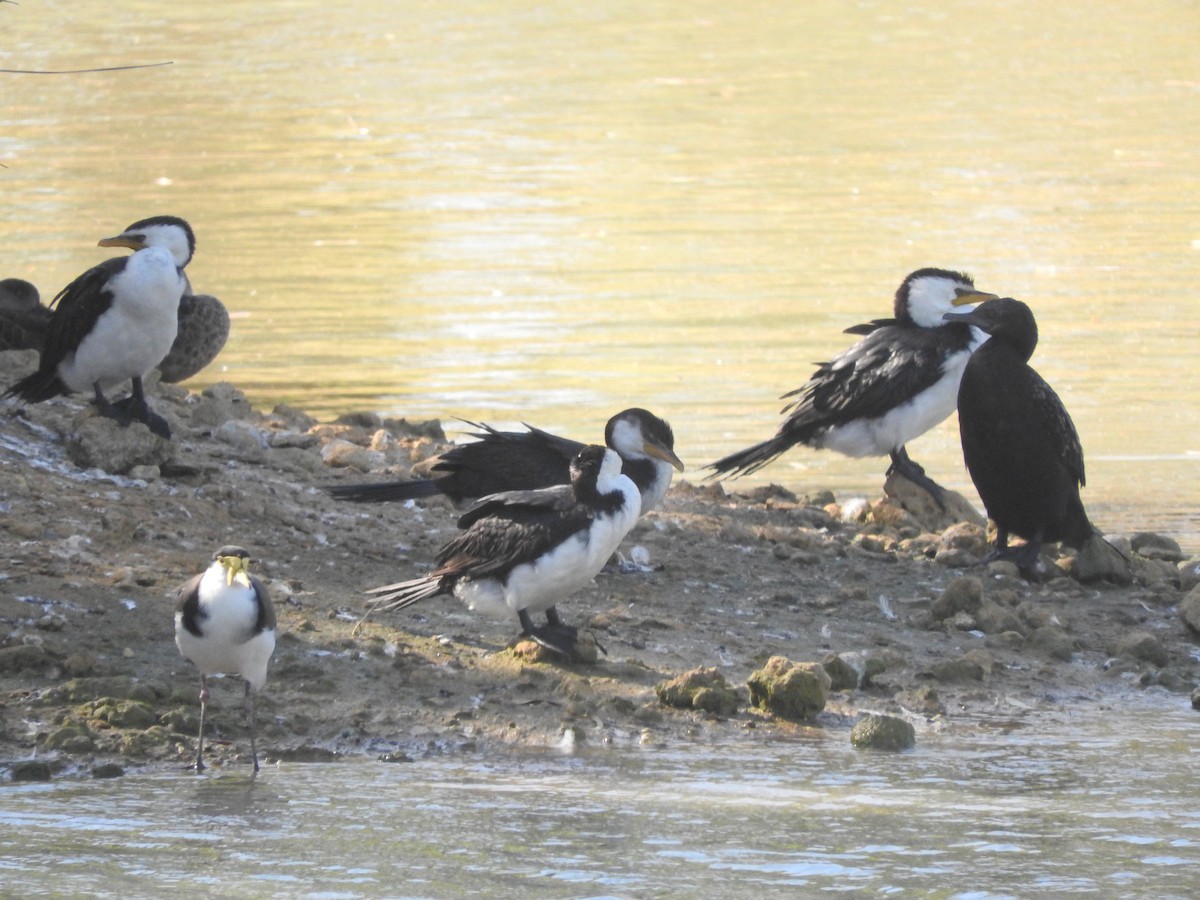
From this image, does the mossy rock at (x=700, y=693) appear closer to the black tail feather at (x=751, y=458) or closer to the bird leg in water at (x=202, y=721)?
the bird leg in water at (x=202, y=721)

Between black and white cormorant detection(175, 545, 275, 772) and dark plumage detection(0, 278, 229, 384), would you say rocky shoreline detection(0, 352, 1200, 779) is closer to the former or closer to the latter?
black and white cormorant detection(175, 545, 275, 772)

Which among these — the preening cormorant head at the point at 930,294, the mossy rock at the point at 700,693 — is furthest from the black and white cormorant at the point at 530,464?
the preening cormorant head at the point at 930,294

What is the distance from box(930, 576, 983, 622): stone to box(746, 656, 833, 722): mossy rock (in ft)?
3.79

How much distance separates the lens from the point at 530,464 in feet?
24.0

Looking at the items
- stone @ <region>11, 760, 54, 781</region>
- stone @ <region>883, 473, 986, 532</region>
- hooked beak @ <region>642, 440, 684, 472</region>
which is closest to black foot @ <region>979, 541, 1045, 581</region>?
stone @ <region>883, 473, 986, 532</region>

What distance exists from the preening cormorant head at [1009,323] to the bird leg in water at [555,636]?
2568 mm

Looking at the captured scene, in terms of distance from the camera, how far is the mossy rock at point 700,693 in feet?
19.6

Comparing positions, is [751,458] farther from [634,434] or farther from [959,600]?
[959,600]

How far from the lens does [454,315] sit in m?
13.0

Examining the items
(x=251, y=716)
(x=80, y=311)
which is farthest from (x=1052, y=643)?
(x=80, y=311)

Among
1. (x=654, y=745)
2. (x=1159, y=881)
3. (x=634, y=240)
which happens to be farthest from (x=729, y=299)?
(x=1159, y=881)

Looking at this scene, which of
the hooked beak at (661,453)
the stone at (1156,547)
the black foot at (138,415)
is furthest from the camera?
the stone at (1156,547)

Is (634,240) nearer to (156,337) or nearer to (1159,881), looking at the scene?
(156,337)

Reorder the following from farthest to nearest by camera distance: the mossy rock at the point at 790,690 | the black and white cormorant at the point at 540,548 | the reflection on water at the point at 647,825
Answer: the black and white cormorant at the point at 540,548
the mossy rock at the point at 790,690
the reflection on water at the point at 647,825
